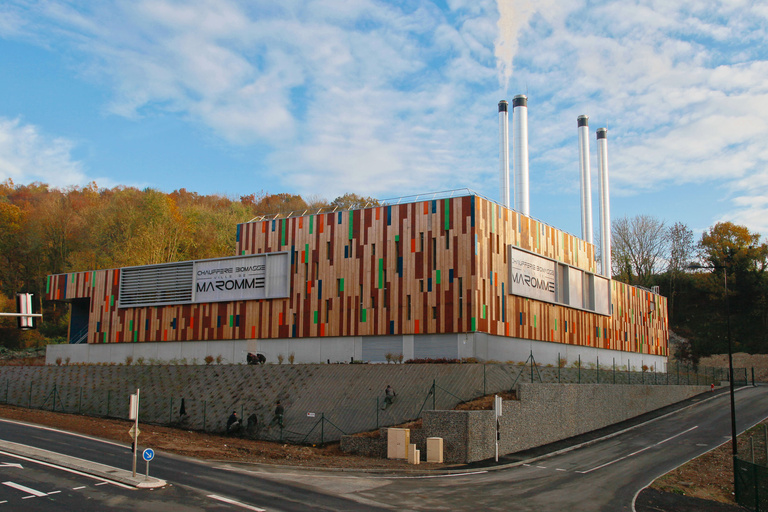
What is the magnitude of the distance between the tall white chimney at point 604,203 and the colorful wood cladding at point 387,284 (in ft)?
47.0

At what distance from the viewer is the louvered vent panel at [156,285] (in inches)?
2082

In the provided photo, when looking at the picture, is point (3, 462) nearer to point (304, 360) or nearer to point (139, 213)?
point (304, 360)

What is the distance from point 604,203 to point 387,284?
37.5m

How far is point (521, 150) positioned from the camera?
60.6 meters

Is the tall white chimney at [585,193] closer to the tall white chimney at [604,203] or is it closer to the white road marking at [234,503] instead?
the tall white chimney at [604,203]

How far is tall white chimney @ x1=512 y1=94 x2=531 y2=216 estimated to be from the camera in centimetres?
5938

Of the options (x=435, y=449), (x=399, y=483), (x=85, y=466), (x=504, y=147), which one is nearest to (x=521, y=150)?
(x=504, y=147)

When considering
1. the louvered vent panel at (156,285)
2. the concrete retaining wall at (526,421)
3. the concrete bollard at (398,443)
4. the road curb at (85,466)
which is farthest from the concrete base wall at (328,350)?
the road curb at (85,466)

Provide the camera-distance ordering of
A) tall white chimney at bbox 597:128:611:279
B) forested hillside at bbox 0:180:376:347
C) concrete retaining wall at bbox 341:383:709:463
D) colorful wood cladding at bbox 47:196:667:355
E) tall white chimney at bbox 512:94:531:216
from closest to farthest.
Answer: concrete retaining wall at bbox 341:383:709:463
colorful wood cladding at bbox 47:196:667:355
tall white chimney at bbox 512:94:531:216
tall white chimney at bbox 597:128:611:279
forested hillside at bbox 0:180:376:347

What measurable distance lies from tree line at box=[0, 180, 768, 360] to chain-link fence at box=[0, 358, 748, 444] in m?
29.0

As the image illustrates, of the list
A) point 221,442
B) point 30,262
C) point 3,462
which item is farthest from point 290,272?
point 30,262

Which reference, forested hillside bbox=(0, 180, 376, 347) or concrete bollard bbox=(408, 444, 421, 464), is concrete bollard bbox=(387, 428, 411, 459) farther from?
forested hillside bbox=(0, 180, 376, 347)

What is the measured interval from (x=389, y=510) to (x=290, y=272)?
103 feet

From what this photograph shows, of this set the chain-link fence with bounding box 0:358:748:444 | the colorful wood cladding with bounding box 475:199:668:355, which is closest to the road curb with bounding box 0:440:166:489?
the chain-link fence with bounding box 0:358:748:444
